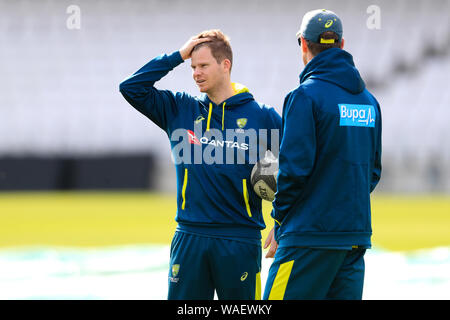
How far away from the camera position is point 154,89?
389 centimetres

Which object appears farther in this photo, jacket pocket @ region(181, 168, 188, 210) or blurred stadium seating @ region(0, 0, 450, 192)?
blurred stadium seating @ region(0, 0, 450, 192)

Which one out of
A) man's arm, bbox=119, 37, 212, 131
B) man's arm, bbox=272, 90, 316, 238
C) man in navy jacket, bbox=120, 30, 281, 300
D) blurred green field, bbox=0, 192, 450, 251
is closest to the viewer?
man's arm, bbox=272, 90, 316, 238

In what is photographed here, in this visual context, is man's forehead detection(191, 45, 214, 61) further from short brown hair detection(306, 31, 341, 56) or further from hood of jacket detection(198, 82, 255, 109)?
short brown hair detection(306, 31, 341, 56)

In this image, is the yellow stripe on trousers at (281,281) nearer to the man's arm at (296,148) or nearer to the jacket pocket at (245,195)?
the man's arm at (296,148)

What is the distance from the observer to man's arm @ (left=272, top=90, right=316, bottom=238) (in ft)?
9.55

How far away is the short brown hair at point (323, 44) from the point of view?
3.10m

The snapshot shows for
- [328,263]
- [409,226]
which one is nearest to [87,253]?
[328,263]

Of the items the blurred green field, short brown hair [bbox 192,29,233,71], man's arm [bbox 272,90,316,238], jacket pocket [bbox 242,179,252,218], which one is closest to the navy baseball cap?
man's arm [bbox 272,90,316,238]

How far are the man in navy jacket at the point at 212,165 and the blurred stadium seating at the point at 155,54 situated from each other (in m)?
18.4

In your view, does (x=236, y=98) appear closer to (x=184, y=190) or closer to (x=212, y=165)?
(x=212, y=165)

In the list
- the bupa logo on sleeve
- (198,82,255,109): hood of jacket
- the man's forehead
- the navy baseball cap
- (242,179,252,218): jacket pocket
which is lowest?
A: (242,179,252,218): jacket pocket

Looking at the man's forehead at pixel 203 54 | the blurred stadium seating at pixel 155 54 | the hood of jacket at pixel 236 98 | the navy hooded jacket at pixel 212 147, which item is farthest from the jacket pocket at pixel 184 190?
the blurred stadium seating at pixel 155 54

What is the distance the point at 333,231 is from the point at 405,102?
22324 mm
